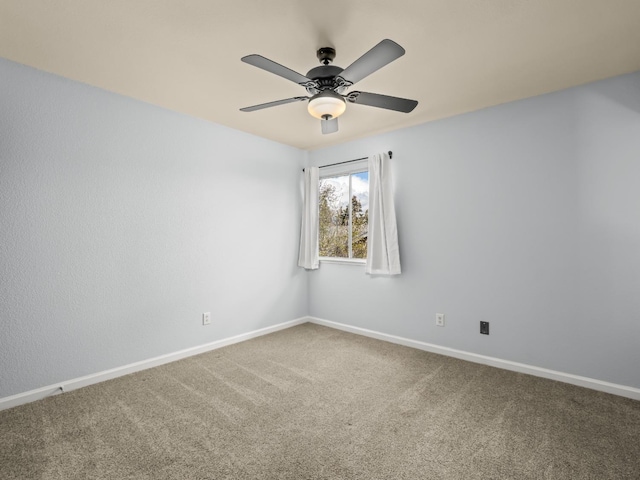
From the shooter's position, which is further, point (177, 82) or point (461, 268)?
point (461, 268)

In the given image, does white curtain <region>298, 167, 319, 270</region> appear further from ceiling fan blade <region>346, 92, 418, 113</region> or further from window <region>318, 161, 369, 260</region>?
ceiling fan blade <region>346, 92, 418, 113</region>

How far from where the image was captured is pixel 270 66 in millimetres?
1695

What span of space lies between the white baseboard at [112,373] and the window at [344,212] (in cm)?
144

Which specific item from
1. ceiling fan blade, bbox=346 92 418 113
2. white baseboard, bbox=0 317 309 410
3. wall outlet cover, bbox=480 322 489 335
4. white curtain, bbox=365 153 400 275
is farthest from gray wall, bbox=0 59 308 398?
wall outlet cover, bbox=480 322 489 335

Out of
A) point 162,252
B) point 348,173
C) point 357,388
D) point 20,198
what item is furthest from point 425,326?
point 20,198

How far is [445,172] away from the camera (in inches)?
125

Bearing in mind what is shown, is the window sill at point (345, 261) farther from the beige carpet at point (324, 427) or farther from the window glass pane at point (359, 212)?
the beige carpet at point (324, 427)

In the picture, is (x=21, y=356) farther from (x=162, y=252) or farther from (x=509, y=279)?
(x=509, y=279)

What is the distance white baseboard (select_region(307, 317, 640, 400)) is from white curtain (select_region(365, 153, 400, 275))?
0.76 metres

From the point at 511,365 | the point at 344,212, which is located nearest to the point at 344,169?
the point at 344,212

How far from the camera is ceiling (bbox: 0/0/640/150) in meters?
1.67

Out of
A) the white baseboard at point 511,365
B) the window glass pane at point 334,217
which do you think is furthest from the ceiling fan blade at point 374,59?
the white baseboard at point 511,365

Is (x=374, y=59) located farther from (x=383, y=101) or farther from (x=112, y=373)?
(x=112, y=373)

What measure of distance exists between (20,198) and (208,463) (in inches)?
86.3
